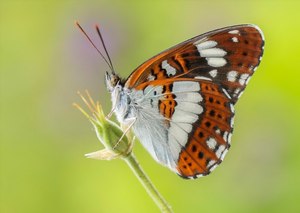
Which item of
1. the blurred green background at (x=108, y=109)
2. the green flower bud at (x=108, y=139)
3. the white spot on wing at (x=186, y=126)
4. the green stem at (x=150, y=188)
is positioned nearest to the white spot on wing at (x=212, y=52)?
the white spot on wing at (x=186, y=126)

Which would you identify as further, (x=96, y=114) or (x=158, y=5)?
(x=158, y=5)

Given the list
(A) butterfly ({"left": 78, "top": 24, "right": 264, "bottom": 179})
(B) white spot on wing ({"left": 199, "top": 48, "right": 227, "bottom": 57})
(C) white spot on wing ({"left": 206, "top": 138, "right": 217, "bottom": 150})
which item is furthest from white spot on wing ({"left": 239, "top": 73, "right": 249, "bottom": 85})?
(C) white spot on wing ({"left": 206, "top": 138, "right": 217, "bottom": 150})

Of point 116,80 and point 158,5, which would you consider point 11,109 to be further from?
point 116,80

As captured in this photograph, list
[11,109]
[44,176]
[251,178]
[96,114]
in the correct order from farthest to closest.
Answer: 1. [11,109]
2. [44,176]
3. [251,178]
4. [96,114]

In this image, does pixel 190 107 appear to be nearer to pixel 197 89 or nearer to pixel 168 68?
pixel 197 89

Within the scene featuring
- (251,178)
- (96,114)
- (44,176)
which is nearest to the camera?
(96,114)

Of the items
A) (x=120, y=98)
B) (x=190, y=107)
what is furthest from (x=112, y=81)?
(x=190, y=107)

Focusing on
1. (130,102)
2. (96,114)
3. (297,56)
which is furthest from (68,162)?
(96,114)
